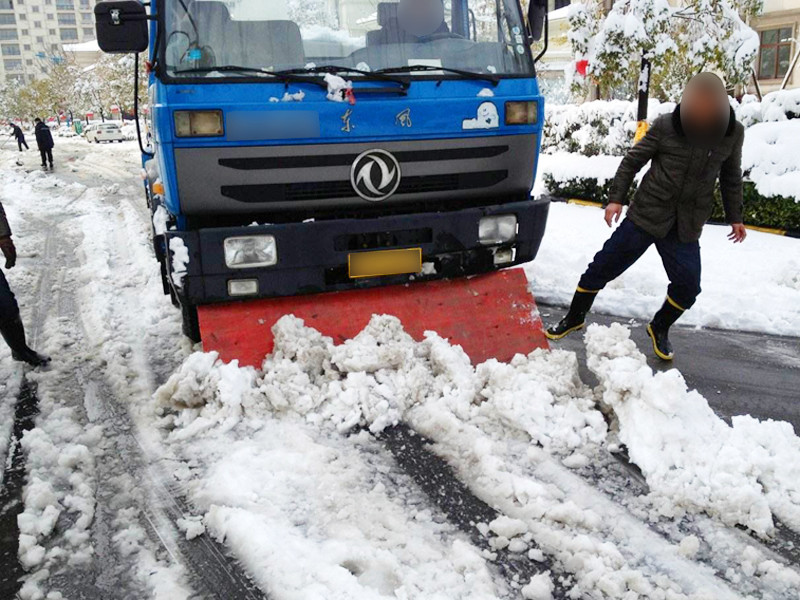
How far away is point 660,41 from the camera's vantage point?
1058 cm

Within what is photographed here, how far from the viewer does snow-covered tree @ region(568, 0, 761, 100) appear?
34.7ft

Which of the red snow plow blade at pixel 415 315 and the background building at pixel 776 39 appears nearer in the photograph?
the red snow plow blade at pixel 415 315

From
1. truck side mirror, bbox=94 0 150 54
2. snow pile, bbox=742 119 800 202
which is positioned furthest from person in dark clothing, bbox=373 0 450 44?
snow pile, bbox=742 119 800 202

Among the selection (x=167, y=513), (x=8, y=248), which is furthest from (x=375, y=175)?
(x=8, y=248)

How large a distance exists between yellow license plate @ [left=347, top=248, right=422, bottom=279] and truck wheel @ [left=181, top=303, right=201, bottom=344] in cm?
111

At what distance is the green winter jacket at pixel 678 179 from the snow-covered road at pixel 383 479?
97 centimetres

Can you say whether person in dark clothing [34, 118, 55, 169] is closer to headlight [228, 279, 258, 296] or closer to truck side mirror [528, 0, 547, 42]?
headlight [228, 279, 258, 296]

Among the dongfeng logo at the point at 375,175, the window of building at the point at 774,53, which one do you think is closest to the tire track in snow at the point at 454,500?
the dongfeng logo at the point at 375,175

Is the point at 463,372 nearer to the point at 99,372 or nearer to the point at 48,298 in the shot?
the point at 99,372

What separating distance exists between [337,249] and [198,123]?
3.47 ft

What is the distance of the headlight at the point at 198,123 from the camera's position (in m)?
3.54

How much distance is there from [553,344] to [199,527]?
9.85 ft

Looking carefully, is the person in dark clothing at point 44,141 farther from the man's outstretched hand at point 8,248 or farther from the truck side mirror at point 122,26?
the truck side mirror at point 122,26

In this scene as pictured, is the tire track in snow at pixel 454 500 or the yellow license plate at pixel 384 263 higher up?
the yellow license plate at pixel 384 263
